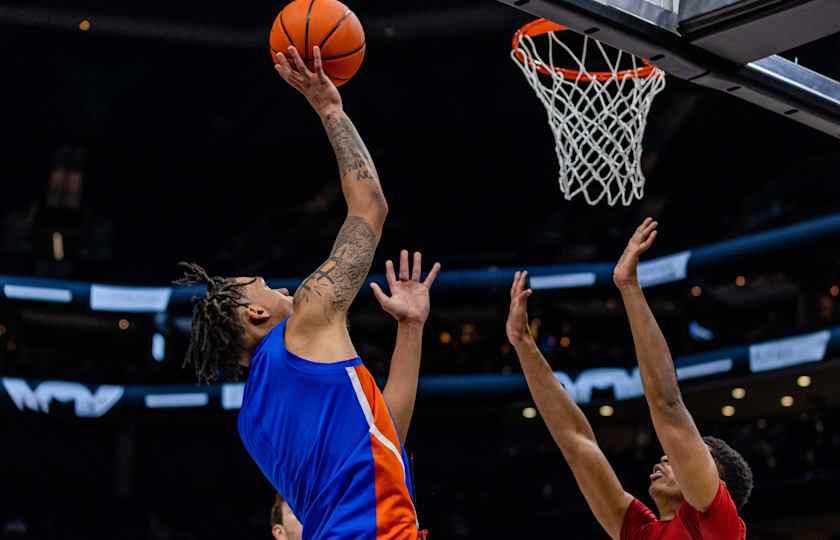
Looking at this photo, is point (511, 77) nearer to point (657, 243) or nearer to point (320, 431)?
point (657, 243)

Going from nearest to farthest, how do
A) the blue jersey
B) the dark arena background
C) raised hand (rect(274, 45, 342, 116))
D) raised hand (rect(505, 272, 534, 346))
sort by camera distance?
the blue jersey < raised hand (rect(274, 45, 342, 116)) < raised hand (rect(505, 272, 534, 346)) < the dark arena background

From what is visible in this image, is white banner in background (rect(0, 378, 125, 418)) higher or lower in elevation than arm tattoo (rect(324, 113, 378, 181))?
lower

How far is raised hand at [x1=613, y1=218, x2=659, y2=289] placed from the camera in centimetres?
354

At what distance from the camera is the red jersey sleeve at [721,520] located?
356 cm

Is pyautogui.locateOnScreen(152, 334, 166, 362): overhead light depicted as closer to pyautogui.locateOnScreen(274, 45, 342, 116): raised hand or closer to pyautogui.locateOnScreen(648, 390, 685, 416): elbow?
pyautogui.locateOnScreen(648, 390, 685, 416): elbow

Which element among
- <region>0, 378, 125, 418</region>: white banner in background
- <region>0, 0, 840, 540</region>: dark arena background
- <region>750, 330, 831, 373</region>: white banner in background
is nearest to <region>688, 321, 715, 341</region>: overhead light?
<region>0, 0, 840, 540</region>: dark arena background

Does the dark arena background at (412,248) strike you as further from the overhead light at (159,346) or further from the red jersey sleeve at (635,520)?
the red jersey sleeve at (635,520)

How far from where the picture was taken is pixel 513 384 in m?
14.7

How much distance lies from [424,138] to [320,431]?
12.1 metres

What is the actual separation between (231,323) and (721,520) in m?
1.53

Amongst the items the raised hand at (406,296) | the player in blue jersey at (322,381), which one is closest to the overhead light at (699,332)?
the raised hand at (406,296)

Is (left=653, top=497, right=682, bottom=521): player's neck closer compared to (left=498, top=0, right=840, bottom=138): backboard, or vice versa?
(left=498, top=0, right=840, bottom=138): backboard

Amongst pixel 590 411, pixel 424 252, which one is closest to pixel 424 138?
pixel 424 252

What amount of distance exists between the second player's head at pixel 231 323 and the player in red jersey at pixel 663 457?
3.48 ft
